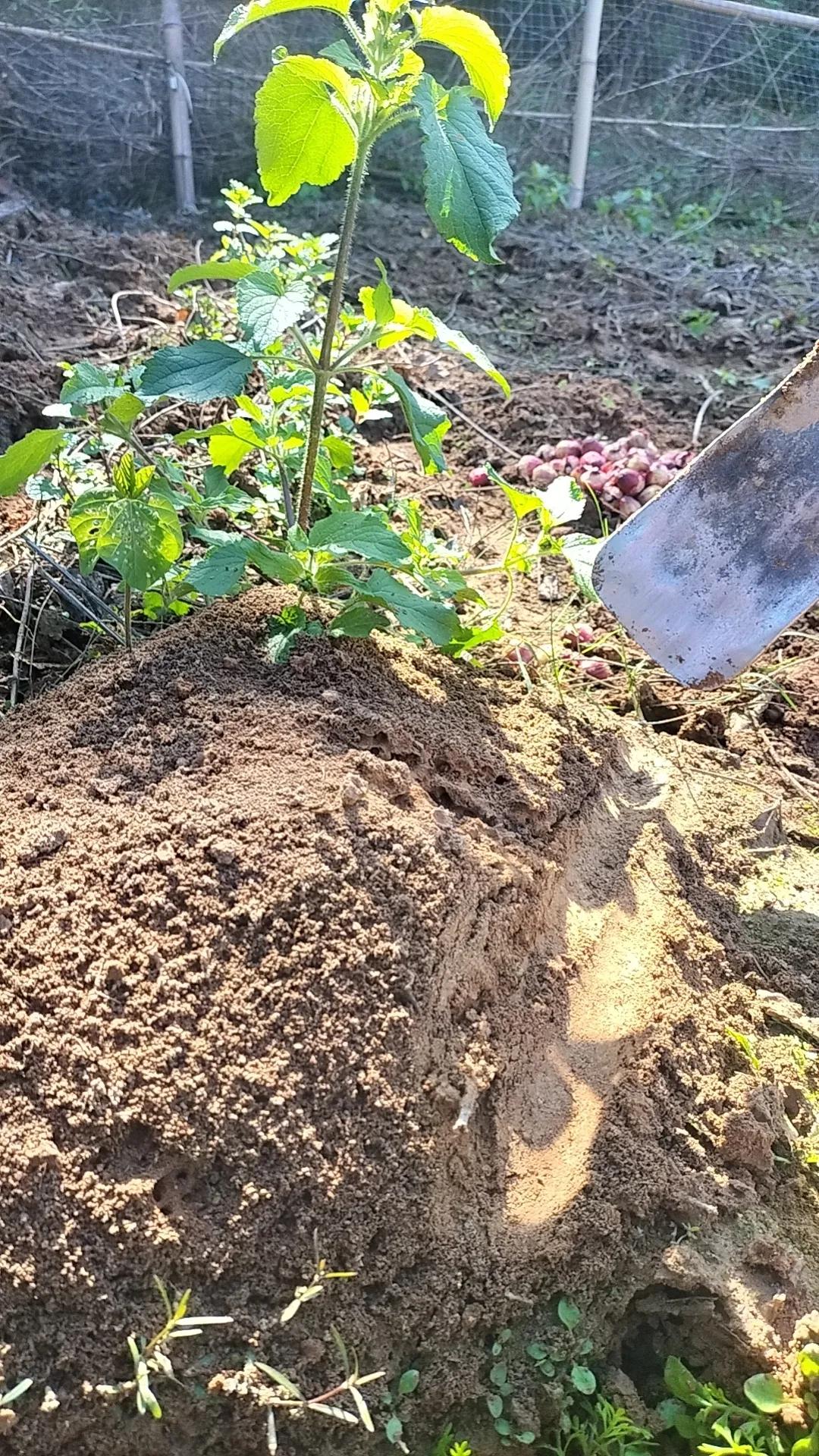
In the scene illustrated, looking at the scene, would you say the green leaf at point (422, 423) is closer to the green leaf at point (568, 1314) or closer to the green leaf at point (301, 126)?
the green leaf at point (301, 126)

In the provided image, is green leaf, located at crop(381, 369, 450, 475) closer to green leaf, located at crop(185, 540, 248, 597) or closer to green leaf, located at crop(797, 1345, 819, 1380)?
green leaf, located at crop(185, 540, 248, 597)

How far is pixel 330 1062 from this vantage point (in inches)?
55.1

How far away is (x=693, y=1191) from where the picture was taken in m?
1.50

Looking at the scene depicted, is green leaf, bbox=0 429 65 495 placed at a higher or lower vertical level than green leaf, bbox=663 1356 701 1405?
higher

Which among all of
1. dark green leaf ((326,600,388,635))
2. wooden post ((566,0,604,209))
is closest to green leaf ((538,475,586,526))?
dark green leaf ((326,600,388,635))

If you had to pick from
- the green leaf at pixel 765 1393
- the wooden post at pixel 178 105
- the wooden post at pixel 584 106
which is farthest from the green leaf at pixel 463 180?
the wooden post at pixel 584 106

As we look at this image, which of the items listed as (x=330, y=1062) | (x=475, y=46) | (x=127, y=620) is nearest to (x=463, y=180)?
(x=475, y=46)

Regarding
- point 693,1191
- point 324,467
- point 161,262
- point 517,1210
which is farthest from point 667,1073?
point 161,262

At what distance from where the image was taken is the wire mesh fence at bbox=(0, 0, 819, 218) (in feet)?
16.2

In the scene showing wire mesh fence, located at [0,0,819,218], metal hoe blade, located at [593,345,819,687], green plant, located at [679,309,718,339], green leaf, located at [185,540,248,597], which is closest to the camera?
green leaf, located at [185,540,248,597]

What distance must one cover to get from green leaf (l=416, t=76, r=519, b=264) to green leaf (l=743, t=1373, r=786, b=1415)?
1590 mm

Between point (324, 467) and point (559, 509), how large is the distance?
1.59 feet

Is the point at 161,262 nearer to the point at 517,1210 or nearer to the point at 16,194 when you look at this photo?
the point at 16,194

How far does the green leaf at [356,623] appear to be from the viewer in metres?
1.88
